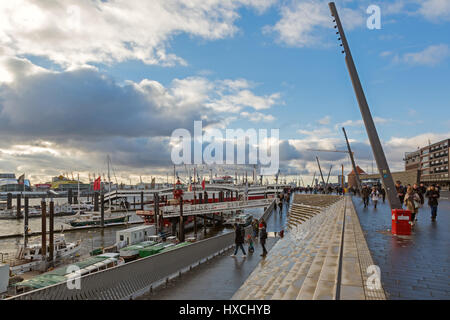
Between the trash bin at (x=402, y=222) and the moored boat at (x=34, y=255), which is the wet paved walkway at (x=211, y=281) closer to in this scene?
the trash bin at (x=402, y=222)

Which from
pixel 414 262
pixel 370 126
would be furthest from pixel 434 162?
pixel 414 262

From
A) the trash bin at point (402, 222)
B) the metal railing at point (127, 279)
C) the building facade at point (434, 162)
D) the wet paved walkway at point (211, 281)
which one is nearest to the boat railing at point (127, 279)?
the metal railing at point (127, 279)

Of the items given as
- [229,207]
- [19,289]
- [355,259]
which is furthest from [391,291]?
[229,207]

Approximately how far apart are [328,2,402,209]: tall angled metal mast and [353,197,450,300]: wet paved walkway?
4.24ft

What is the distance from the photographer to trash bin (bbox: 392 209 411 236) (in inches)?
359

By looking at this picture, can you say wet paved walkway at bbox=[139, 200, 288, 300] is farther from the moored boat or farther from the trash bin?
the moored boat

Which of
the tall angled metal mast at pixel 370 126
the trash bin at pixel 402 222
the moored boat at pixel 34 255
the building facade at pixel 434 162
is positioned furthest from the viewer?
the building facade at pixel 434 162

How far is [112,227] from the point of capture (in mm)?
45781

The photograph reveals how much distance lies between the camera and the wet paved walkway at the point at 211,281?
8922mm

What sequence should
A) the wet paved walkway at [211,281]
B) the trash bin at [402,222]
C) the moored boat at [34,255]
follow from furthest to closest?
the moored boat at [34,255] < the trash bin at [402,222] < the wet paved walkway at [211,281]

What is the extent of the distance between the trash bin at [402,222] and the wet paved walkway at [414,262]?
0.79 feet

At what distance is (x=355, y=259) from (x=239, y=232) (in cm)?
837

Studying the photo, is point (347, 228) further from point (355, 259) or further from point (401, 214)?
point (355, 259)
